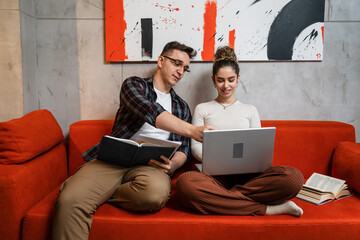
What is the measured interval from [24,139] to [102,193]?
55 cm

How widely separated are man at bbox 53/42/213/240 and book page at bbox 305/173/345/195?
80cm

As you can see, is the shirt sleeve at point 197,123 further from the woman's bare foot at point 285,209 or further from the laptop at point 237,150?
the woman's bare foot at point 285,209

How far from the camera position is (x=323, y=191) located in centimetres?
139

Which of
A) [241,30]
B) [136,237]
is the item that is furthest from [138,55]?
[136,237]

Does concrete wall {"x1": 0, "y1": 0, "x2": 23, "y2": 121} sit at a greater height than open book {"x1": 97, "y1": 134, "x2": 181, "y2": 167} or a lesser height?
greater

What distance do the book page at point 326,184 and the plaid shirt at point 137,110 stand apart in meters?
0.81

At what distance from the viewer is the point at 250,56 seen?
6.59 feet

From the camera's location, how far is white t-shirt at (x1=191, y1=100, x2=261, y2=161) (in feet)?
5.67

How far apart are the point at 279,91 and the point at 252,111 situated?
0.48 m

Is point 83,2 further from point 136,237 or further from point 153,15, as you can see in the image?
point 136,237

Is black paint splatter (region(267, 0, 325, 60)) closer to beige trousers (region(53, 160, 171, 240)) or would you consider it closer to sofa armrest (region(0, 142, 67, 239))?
beige trousers (region(53, 160, 171, 240))

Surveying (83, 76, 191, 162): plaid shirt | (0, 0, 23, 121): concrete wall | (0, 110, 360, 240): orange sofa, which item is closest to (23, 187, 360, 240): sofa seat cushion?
(0, 110, 360, 240): orange sofa

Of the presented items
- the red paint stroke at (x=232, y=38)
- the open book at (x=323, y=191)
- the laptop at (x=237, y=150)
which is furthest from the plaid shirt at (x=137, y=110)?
the open book at (x=323, y=191)

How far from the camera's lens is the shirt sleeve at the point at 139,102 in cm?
138
